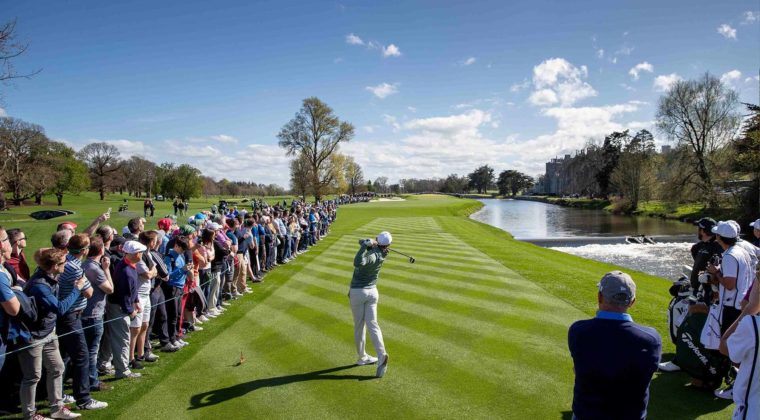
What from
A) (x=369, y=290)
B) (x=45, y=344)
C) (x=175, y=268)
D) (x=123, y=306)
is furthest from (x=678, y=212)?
(x=45, y=344)

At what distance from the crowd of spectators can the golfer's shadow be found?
144 centimetres

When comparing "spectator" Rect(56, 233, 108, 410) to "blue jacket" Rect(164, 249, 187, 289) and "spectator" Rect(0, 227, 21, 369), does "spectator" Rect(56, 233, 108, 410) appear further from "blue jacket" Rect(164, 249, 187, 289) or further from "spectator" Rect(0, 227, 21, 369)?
"blue jacket" Rect(164, 249, 187, 289)

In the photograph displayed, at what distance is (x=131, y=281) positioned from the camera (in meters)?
7.35

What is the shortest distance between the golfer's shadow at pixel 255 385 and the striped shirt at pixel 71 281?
2.32 metres

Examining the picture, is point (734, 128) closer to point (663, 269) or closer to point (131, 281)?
point (663, 269)

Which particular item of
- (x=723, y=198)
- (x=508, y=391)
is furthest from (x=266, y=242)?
(x=723, y=198)

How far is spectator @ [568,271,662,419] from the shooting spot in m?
3.05

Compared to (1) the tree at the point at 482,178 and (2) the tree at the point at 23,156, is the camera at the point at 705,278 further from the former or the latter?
(1) the tree at the point at 482,178

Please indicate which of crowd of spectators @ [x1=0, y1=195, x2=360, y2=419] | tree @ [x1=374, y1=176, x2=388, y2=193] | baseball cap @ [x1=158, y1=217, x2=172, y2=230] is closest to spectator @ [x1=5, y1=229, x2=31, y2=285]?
crowd of spectators @ [x1=0, y1=195, x2=360, y2=419]

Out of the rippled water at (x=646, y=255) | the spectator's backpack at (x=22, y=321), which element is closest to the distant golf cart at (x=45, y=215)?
the spectator's backpack at (x=22, y=321)

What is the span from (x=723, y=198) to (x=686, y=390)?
4588 centimetres

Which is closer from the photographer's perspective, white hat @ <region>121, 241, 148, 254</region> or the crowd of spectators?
the crowd of spectators

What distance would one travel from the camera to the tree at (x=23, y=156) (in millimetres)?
54984

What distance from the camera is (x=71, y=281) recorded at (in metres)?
6.22
